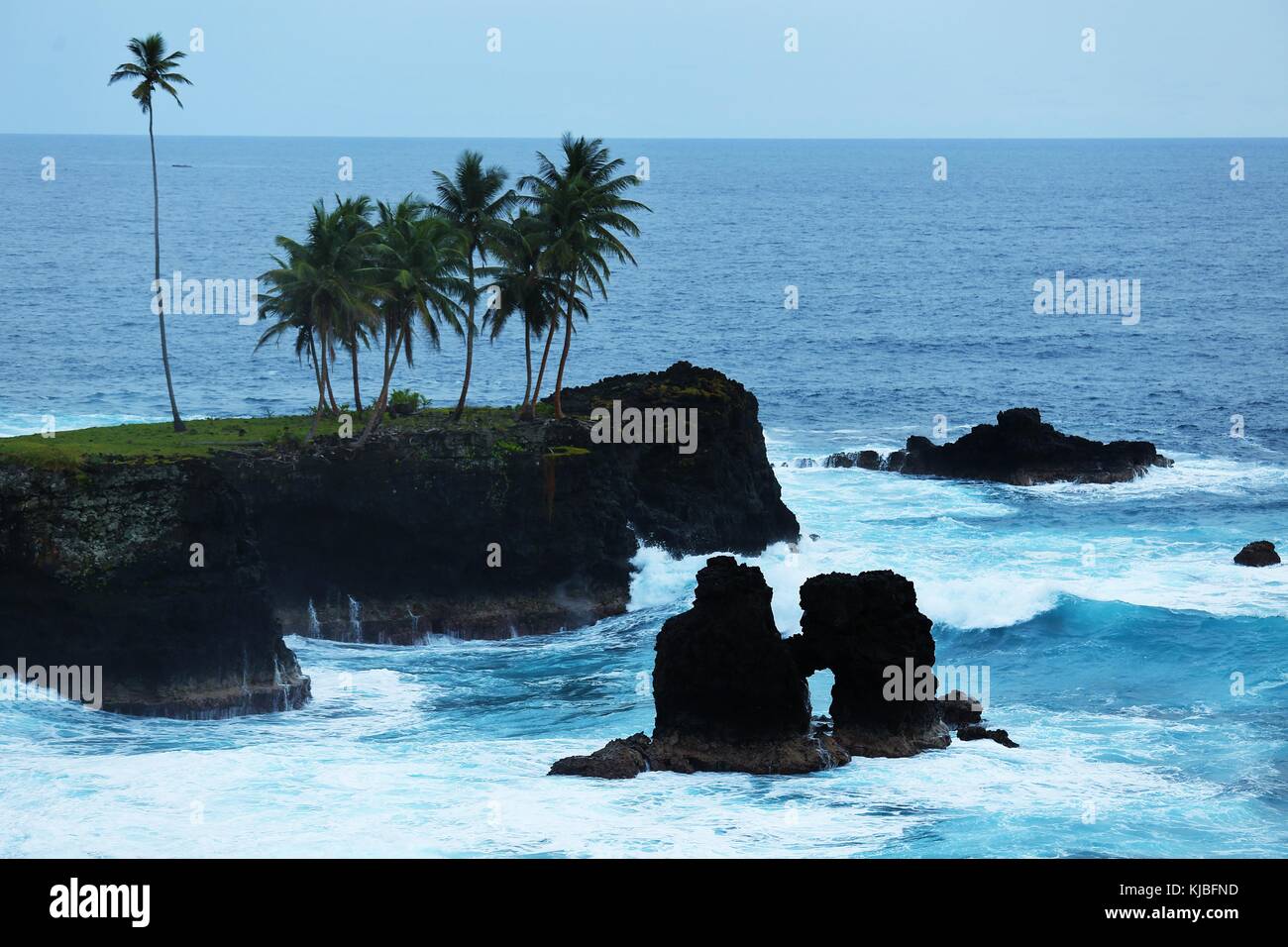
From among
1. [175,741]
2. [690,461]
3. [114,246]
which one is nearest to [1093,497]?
[690,461]

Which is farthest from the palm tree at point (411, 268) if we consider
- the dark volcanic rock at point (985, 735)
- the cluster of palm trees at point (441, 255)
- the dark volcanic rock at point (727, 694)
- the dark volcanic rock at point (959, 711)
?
the dark volcanic rock at point (985, 735)

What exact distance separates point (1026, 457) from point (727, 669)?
128 feet

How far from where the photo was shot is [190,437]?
55.0 m

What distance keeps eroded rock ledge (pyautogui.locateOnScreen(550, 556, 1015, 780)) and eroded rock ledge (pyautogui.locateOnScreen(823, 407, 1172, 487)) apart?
115 feet

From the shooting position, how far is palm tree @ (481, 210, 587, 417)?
58.2 metres

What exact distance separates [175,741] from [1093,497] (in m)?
44.3

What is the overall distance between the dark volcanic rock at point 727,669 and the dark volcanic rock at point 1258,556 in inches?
1065

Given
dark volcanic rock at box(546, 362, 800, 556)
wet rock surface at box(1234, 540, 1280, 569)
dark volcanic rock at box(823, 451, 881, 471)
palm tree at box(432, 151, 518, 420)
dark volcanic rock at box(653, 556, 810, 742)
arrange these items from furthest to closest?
dark volcanic rock at box(823, 451, 881, 471) → wet rock surface at box(1234, 540, 1280, 569) → dark volcanic rock at box(546, 362, 800, 556) → palm tree at box(432, 151, 518, 420) → dark volcanic rock at box(653, 556, 810, 742)

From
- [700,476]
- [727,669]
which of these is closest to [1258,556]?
[700,476]

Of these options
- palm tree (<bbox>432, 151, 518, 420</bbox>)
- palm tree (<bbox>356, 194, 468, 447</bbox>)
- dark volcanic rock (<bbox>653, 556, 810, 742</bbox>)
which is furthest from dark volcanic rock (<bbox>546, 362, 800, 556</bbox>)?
dark volcanic rock (<bbox>653, 556, 810, 742</bbox>)

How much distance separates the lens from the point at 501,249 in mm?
58000

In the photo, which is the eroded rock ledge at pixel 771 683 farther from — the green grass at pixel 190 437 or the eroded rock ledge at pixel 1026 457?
the eroded rock ledge at pixel 1026 457

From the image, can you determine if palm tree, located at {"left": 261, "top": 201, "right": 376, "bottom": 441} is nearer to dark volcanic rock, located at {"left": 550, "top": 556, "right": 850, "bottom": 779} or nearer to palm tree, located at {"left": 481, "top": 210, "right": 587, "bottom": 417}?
palm tree, located at {"left": 481, "top": 210, "right": 587, "bottom": 417}

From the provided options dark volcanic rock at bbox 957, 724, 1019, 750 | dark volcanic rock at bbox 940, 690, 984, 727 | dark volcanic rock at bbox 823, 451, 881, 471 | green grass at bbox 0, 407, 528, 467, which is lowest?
dark volcanic rock at bbox 957, 724, 1019, 750
